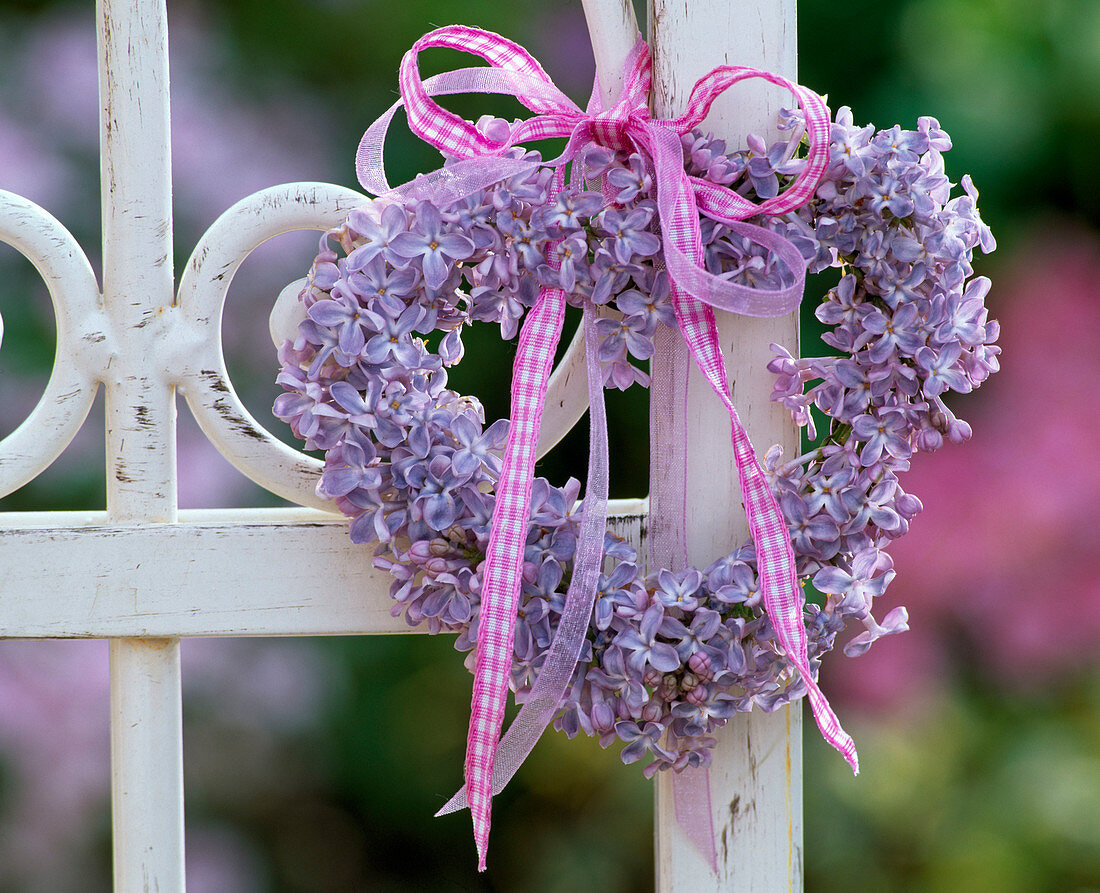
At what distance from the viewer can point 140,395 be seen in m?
0.55

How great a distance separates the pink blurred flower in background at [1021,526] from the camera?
1.20 meters

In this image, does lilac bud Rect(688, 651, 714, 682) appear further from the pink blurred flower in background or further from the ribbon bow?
the pink blurred flower in background

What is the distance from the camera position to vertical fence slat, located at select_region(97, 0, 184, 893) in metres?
0.54

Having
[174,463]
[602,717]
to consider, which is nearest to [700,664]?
[602,717]

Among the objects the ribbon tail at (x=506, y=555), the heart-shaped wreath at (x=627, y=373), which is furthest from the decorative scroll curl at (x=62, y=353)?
the ribbon tail at (x=506, y=555)

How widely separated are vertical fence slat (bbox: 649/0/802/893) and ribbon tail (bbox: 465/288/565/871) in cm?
8

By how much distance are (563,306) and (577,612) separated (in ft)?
0.49

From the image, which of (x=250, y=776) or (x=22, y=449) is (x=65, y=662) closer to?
(x=250, y=776)

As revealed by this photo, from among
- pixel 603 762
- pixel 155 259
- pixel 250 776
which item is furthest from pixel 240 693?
pixel 155 259

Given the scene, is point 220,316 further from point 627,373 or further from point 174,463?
point 627,373

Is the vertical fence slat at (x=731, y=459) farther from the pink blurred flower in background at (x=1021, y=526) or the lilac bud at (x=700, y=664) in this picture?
the pink blurred flower in background at (x=1021, y=526)

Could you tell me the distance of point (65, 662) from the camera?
1.23 m

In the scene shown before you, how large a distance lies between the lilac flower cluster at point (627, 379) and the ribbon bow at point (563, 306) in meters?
0.01

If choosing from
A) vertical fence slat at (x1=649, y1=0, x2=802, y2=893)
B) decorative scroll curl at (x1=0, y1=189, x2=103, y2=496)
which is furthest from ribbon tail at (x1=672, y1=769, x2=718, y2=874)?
decorative scroll curl at (x1=0, y1=189, x2=103, y2=496)
